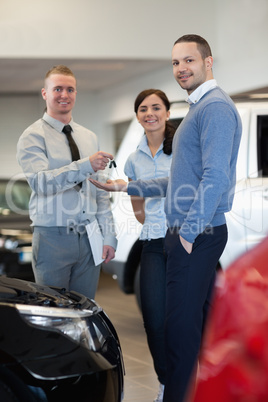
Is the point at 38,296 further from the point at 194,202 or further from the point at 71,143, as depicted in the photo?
the point at 71,143

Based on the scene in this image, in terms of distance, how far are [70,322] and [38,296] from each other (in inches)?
9.9

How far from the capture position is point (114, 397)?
2832 mm

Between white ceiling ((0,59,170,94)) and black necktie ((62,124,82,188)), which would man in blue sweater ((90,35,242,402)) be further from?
white ceiling ((0,59,170,94))

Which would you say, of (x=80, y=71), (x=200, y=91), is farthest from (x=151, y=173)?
(x=80, y=71)

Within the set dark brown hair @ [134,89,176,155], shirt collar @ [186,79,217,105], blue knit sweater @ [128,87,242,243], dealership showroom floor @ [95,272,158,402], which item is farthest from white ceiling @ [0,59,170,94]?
blue knit sweater @ [128,87,242,243]

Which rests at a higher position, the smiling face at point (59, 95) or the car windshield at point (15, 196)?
the smiling face at point (59, 95)

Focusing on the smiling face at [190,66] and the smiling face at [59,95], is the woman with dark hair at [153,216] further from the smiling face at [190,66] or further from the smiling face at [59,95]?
the smiling face at [190,66]

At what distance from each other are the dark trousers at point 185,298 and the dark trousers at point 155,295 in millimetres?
615

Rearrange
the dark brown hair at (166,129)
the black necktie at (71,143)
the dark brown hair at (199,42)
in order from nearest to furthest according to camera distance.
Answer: the dark brown hair at (199,42) < the black necktie at (71,143) < the dark brown hair at (166,129)

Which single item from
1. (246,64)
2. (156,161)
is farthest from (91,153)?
(246,64)

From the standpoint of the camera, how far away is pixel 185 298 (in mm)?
3193

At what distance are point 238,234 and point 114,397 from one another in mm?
2687

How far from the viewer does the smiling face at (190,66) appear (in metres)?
3.26

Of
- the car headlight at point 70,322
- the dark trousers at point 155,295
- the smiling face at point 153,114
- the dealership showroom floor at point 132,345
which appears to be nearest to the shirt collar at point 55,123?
the smiling face at point 153,114
